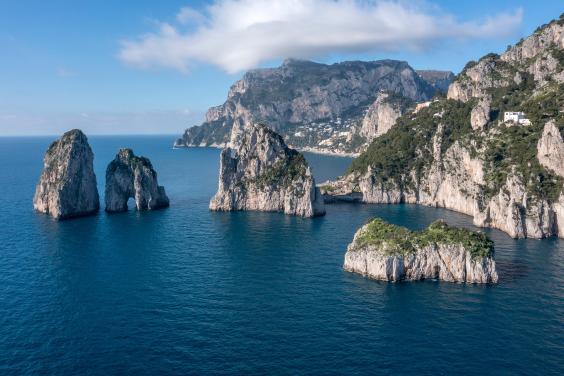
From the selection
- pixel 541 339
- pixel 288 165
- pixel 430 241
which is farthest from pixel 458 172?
pixel 541 339

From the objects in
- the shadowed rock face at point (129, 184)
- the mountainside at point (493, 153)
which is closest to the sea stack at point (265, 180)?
the shadowed rock face at point (129, 184)

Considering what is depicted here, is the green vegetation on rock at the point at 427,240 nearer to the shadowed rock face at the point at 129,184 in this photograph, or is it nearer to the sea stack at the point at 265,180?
the sea stack at the point at 265,180

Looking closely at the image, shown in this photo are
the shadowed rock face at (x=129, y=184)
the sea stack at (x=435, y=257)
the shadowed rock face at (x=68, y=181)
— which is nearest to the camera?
the sea stack at (x=435, y=257)

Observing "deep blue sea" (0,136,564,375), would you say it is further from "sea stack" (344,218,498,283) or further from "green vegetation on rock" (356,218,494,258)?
"green vegetation on rock" (356,218,494,258)

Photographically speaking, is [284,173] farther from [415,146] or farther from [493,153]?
[493,153]

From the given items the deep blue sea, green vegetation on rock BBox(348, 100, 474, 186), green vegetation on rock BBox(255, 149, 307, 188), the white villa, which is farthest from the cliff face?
the deep blue sea

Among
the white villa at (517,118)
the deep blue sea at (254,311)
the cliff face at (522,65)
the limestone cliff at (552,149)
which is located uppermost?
the cliff face at (522,65)
